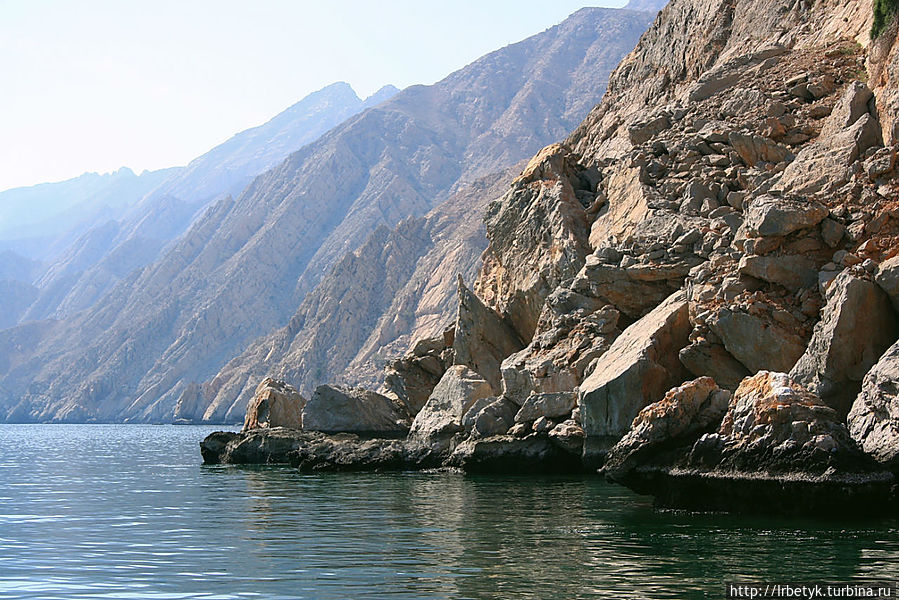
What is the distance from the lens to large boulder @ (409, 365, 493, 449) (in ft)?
120

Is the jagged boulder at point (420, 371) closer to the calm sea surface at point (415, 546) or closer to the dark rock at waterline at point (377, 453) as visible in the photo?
the dark rock at waterline at point (377, 453)

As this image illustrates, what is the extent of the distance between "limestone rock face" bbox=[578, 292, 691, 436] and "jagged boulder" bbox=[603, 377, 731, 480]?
255 inches

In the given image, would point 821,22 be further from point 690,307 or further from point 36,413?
point 36,413

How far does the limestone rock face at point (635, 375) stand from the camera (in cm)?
2766

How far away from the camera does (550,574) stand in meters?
14.1

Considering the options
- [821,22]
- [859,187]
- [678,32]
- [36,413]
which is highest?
[678,32]

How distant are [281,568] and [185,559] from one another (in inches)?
86.1

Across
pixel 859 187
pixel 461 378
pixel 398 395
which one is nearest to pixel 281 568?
pixel 859 187

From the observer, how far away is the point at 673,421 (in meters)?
20.4

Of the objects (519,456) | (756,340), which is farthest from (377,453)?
(756,340)

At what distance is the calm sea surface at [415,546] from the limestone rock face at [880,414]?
4.46 feet

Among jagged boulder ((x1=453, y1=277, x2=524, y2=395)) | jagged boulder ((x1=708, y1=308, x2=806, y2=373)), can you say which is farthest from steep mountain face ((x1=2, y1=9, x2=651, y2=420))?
jagged boulder ((x1=708, y1=308, x2=806, y2=373))

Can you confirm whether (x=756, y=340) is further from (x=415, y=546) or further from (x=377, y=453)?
(x=377, y=453)

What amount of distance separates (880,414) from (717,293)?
982 centimetres
